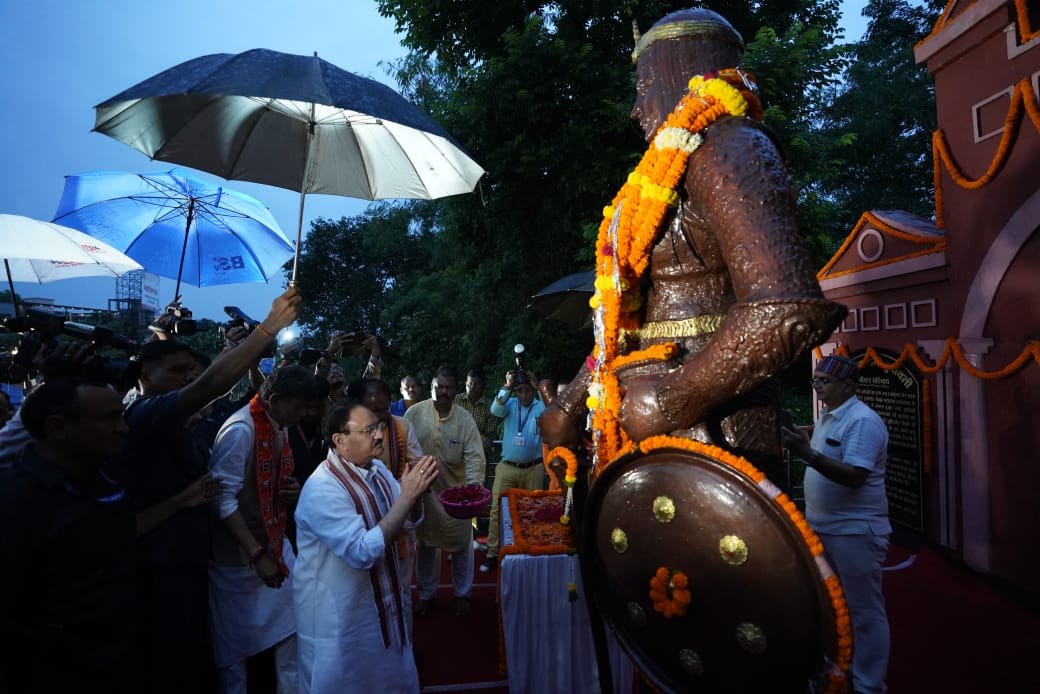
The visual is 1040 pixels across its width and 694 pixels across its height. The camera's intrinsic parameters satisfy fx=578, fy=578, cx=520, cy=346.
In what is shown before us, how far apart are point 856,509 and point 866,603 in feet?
1.79

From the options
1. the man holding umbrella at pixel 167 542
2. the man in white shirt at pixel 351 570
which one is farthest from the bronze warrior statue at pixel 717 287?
the man holding umbrella at pixel 167 542

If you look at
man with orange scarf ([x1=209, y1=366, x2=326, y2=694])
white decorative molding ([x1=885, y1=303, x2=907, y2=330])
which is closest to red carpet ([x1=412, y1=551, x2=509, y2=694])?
man with orange scarf ([x1=209, y1=366, x2=326, y2=694])

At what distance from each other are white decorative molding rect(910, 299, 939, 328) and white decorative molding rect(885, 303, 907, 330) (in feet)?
0.29

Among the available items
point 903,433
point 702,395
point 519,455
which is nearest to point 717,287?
point 702,395

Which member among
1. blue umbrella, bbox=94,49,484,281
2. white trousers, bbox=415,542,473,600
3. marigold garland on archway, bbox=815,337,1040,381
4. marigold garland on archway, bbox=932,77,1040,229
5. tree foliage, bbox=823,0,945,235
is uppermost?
tree foliage, bbox=823,0,945,235

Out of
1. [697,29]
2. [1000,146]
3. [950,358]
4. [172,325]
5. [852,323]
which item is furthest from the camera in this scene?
Answer: [852,323]

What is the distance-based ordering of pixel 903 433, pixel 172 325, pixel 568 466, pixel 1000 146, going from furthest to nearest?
pixel 903 433, pixel 1000 146, pixel 172 325, pixel 568 466

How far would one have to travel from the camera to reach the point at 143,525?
2977 mm

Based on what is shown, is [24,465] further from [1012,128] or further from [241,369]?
[1012,128]

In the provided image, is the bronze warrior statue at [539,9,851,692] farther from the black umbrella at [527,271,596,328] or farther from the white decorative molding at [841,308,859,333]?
the white decorative molding at [841,308,859,333]

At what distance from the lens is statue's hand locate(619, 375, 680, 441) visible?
1.50 m

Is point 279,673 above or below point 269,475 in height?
below

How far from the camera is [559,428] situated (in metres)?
2.10

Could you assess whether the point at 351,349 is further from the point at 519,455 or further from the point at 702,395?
the point at 702,395
